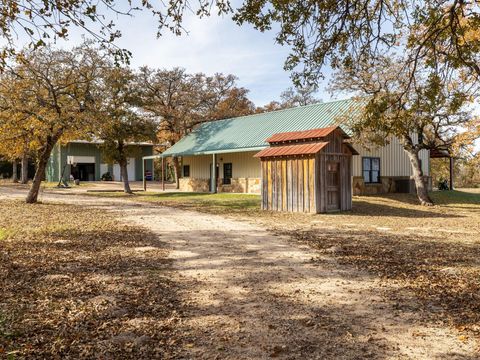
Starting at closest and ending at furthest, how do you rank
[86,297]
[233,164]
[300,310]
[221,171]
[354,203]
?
[300,310], [86,297], [354,203], [233,164], [221,171]

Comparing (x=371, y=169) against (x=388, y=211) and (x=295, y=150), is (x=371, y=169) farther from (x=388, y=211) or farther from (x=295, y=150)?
(x=295, y=150)

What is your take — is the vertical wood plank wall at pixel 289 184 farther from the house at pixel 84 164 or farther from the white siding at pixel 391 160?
the house at pixel 84 164

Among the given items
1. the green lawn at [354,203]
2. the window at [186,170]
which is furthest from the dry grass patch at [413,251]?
the window at [186,170]

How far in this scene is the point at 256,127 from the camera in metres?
27.2

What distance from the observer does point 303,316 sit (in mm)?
4559

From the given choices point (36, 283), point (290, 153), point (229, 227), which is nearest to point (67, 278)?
point (36, 283)

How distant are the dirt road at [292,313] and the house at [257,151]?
1459 centimetres

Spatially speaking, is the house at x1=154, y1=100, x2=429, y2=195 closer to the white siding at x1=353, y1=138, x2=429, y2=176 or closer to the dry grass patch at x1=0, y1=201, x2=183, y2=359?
Answer: the white siding at x1=353, y1=138, x2=429, y2=176

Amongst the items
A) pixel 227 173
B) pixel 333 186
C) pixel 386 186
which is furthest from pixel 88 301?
pixel 227 173

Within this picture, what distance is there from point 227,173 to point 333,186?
13.2 metres

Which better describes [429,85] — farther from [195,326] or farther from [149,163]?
[149,163]

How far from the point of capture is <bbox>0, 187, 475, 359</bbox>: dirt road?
12.2ft

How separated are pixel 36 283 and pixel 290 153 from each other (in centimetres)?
1149

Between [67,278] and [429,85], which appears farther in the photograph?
[429,85]
